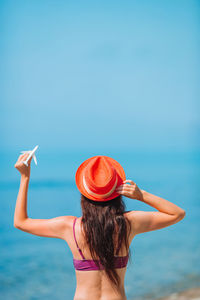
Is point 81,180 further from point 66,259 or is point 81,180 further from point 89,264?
point 66,259

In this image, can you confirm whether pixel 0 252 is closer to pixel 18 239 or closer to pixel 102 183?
pixel 18 239

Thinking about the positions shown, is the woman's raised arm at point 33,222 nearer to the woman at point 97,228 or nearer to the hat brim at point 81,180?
the woman at point 97,228

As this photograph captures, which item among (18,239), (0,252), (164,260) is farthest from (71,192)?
(164,260)

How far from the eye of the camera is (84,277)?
138 centimetres

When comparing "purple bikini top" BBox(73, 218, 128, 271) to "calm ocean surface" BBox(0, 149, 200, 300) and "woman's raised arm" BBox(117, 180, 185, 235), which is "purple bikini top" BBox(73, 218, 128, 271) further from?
"calm ocean surface" BBox(0, 149, 200, 300)

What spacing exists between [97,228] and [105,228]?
26 millimetres

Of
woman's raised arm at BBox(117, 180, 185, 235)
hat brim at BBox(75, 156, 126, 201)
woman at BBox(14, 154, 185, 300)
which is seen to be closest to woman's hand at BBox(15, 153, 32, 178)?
woman at BBox(14, 154, 185, 300)

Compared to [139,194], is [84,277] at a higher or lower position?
lower

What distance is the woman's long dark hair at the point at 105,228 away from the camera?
4.43ft

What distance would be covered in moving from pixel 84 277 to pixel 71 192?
13746 mm

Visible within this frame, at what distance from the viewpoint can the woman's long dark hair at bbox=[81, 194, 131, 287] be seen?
1352mm

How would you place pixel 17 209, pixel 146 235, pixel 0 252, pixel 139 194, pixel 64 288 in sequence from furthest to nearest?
pixel 146 235 < pixel 0 252 < pixel 64 288 < pixel 17 209 < pixel 139 194

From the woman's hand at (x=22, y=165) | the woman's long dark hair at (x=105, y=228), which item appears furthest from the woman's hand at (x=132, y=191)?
the woman's hand at (x=22, y=165)

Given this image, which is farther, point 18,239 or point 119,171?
point 18,239
